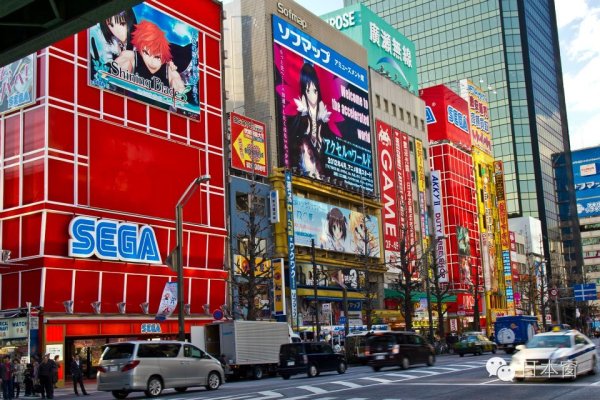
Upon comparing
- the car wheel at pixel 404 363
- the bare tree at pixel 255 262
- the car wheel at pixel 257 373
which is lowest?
the car wheel at pixel 257 373

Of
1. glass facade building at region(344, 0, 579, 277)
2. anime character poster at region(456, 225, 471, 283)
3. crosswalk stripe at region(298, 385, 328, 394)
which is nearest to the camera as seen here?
crosswalk stripe at region(298, 385, 328, 394)

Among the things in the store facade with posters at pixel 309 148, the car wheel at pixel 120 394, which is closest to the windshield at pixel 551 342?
the car wheel at pixel 120 394

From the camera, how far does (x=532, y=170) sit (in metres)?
141

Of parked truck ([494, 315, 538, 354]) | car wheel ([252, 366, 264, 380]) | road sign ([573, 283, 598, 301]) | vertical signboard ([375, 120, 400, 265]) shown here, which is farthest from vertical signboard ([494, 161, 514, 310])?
car wheel ([252, 366, 264, 380])

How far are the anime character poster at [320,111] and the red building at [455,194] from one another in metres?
20.6

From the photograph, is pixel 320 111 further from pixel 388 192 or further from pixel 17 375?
pixel 17 375

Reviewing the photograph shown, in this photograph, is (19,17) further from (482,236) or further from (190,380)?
(482,236)

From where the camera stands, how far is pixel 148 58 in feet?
149

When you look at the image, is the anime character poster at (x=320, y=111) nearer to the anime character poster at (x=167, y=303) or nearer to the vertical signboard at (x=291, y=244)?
the vertical signboard at (x=291, y=244)

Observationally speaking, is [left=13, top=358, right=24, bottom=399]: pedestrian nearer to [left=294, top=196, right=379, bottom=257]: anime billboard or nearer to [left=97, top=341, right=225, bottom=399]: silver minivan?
[left=97, top=341, right=225, bottom=399]: silver minivan

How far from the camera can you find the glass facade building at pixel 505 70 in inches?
5541

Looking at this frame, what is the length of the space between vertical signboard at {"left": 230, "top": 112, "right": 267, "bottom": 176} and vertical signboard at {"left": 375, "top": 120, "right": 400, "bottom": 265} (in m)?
20.7

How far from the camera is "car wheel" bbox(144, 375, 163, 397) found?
24.0 metres

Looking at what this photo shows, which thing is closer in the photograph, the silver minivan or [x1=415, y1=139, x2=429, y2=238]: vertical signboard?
the silver minivan
